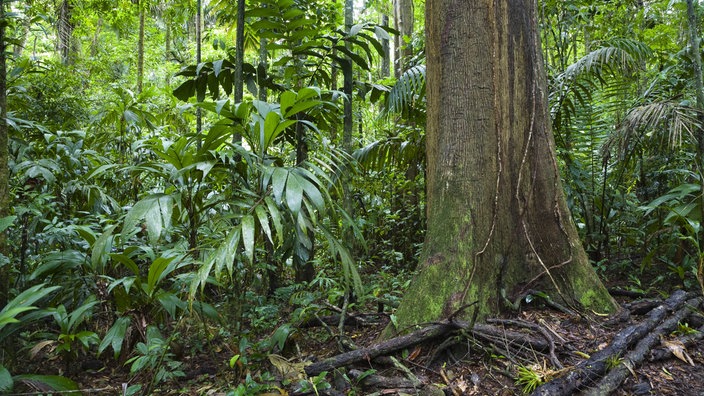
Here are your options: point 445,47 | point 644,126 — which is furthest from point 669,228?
point 445,47

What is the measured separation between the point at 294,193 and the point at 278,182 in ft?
0.36

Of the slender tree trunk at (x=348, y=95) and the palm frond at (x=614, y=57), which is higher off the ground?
the palm frond at (x=614, y=57)

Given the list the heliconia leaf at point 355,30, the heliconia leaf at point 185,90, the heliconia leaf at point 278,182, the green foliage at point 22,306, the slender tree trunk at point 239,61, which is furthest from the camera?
the heliconia leaf at point 185,90

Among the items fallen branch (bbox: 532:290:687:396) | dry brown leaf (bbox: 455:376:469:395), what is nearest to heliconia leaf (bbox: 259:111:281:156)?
dry brown leaf (bbox: 455:376:469:395)

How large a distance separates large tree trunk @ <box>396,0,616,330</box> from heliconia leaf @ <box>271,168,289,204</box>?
3.16 ft

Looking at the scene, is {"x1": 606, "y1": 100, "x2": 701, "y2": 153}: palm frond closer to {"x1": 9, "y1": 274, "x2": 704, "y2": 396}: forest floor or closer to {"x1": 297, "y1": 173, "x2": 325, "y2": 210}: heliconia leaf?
{"x1": 9, "y1": 274, "x2": 704, "y2": 396}: forest floor

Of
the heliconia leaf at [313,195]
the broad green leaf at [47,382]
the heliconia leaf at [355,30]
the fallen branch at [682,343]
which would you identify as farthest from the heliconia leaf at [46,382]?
the heliconia leaf at [355,30]

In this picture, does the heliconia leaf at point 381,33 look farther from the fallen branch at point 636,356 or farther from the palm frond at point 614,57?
the fallen branch at point 636,356

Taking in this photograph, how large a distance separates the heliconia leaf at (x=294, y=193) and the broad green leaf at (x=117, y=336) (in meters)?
1.26

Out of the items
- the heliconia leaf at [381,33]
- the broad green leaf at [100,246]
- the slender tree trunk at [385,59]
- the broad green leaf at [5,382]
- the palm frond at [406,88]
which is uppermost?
the slender tree trunk at [385,59]

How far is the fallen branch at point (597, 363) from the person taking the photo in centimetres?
203

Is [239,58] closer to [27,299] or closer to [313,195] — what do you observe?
[313,195]

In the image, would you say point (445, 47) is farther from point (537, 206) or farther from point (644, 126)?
point (644, 126)

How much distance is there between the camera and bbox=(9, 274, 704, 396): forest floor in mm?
2186
